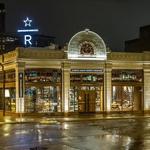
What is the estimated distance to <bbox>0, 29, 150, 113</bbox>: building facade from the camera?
1820 inches

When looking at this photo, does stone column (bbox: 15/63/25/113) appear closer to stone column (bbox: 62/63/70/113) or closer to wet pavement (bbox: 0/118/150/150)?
stone column (bbox: 62/63/70/113)

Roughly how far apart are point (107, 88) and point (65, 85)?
4.88 meters

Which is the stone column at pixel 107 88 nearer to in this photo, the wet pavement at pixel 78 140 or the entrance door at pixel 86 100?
the entrance door at pixel 86 100

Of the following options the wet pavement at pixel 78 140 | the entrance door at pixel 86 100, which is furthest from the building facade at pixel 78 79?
the wet pavement at pixel 78 140

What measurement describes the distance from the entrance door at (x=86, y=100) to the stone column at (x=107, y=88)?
4.30 ft

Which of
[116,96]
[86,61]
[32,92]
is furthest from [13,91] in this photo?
[116,96]

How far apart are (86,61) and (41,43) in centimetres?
7466

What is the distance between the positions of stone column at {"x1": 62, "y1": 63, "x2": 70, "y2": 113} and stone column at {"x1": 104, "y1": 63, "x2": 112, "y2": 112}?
4345 mm

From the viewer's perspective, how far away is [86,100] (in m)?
48.9

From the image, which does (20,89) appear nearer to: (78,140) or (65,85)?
(65,85)

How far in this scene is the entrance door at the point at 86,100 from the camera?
159ft

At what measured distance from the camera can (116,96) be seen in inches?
1981

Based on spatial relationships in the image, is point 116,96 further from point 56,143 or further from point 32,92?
point 56,143

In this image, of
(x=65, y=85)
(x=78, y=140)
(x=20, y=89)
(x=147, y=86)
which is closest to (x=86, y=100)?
(x=65, y=85)
